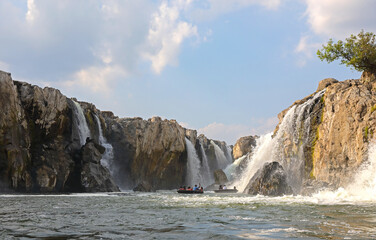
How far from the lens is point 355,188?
30.7 m

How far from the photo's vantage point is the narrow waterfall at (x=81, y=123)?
158 ft

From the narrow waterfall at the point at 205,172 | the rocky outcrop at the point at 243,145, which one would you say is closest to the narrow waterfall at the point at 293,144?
the narrow waterfall at the point at 205,172

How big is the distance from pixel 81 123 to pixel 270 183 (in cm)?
2855

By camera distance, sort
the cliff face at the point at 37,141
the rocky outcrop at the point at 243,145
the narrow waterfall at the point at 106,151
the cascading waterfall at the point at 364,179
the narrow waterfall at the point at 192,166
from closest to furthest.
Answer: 1. the cascading waterfall at the point at 364,179
2. the cliff face at the point at 37,141
3. the narrow waterfall at the point at 106,151
4. the narrow waterfall at the point at 192,166
5. the rocky outcrop at the point at 243,145

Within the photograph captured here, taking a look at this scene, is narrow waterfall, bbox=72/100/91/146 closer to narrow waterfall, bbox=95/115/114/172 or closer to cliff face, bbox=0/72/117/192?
cliff face, bbox=0/72/117/192

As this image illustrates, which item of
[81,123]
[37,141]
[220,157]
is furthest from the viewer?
[220,157]

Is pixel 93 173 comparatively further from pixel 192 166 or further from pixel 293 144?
pixel 192 166

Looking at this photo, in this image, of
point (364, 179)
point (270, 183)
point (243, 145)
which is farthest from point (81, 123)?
point (243, 145)

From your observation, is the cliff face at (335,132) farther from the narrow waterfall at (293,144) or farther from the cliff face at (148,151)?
the cliff face at (148,151)

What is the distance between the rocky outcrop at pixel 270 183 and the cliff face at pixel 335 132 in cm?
252

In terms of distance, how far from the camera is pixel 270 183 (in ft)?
114

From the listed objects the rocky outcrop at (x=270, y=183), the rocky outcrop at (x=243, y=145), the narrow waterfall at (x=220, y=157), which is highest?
the rocky outcrop at (x=243, y=145)

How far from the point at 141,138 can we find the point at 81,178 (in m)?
20.0

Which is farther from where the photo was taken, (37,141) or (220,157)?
(220,157)
